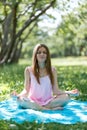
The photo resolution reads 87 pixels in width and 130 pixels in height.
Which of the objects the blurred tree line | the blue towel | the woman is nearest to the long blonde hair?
the woman

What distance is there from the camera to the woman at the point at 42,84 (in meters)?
7.58

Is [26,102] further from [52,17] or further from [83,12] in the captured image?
[52,17]

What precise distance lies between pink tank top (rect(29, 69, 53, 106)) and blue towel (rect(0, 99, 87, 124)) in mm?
423

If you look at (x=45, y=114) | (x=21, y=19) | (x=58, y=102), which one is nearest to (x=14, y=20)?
(x=21, y=19)

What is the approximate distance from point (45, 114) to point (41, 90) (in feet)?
3.04

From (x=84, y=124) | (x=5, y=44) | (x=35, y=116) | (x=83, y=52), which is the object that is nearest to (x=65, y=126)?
(x=84, y=124)

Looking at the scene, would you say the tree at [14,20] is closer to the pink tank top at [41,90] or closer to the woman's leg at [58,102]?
the pink tank top at [41,90]

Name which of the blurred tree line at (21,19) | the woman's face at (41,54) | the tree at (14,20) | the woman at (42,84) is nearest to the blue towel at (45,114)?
the woman at (42,84)

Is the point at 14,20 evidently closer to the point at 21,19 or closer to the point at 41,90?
the point at 21,19

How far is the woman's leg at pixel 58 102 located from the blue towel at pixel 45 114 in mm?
138

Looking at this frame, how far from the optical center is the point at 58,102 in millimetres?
7543

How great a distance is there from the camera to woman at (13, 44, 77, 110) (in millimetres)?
7578

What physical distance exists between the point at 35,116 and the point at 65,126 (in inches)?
Result: 33.2

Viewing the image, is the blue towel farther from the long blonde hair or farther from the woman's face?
the woman's face
